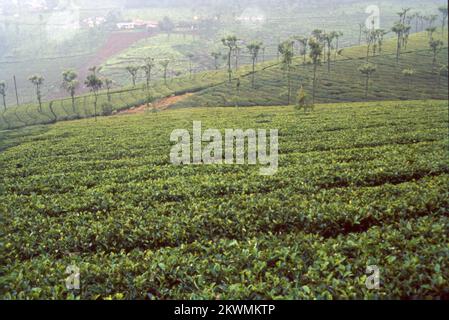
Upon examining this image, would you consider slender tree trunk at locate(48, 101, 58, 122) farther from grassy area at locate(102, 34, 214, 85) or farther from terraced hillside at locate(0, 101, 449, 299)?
terraced hillside at locate(0, 101, 449, 299)

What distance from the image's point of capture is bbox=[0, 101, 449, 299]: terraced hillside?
8.81m

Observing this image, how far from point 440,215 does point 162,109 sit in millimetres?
82382

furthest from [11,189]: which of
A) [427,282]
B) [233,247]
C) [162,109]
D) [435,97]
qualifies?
[435,97]

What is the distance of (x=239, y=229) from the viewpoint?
12266mm

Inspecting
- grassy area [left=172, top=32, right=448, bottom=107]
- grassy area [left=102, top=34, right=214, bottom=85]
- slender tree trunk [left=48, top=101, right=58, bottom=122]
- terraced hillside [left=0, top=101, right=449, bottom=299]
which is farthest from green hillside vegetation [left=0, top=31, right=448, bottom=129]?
terraced hillside [left=0, top=101, right=449, bottom=299]

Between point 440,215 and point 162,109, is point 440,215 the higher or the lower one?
the higher one

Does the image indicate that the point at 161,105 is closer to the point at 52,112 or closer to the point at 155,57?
the point at 52,112

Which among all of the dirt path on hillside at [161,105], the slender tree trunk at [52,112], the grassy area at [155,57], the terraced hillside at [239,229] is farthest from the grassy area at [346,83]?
the terraced hillside at [239,229]

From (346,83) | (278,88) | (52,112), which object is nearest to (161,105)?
(52,112)

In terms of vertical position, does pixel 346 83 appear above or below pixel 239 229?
below

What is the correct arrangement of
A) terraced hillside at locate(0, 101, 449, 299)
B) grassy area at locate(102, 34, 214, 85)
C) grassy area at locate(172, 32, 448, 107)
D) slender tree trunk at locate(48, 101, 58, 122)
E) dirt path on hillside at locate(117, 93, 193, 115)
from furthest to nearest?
grassy area at locate(102, 34, 214, 85), dirt path on hillside at locate(117, 93, 193, 115), slender tree trunk at locate(48, 101, 58, 122), grassy area at locate(172, 32, 448, 107), terraced hillside at locate(0, 101, 449, 299)

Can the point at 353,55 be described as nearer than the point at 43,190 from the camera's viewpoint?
No
